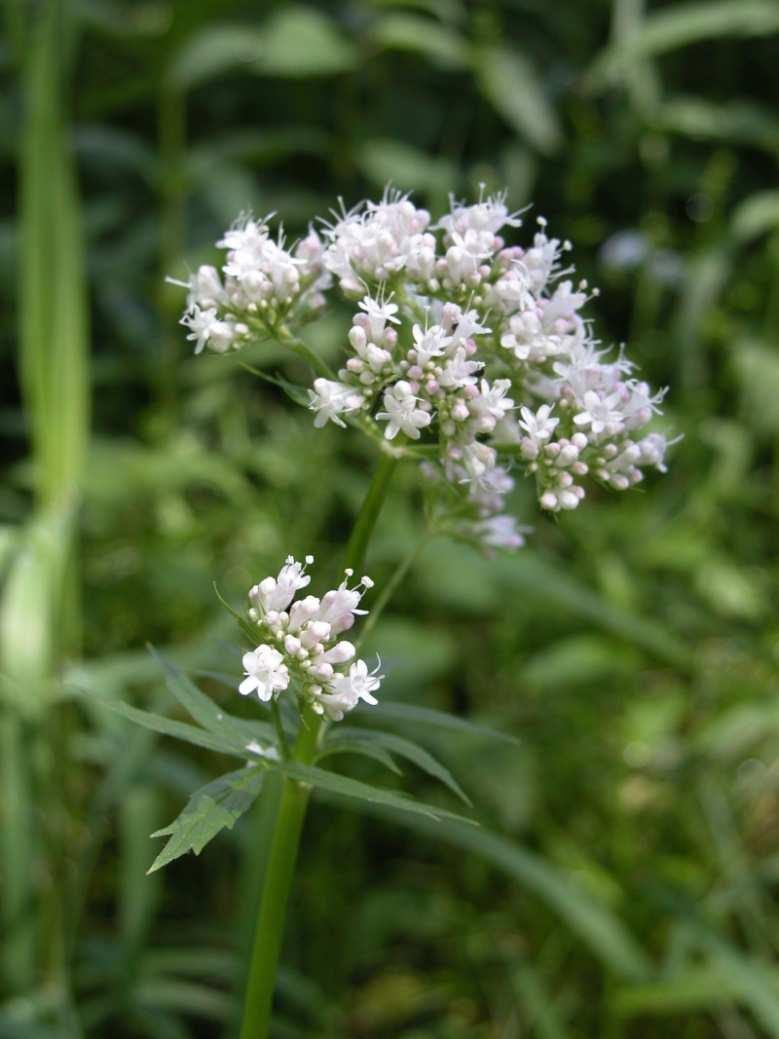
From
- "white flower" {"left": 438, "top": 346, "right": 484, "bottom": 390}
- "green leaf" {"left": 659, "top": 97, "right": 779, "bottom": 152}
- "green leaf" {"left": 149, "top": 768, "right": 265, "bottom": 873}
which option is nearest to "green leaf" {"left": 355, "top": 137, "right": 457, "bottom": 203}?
"green leaf" {"left": 659, "top": 97, "right": 779, "bottom": 152}

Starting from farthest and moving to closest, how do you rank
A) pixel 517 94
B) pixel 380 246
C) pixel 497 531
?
pixel 517 94, pixel 497 531, pixel 380 246

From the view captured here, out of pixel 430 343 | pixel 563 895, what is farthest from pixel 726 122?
pixel 430 343

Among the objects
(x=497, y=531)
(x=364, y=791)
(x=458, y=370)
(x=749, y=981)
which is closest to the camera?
(x=364, y=791)

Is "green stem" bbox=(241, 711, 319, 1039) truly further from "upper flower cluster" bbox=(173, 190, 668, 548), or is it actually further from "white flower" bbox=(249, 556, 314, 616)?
"upper flower cluster" bbox=(173, 190, 668, 548)

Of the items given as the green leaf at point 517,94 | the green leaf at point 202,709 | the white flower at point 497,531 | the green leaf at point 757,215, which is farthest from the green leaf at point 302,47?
the green leaf at point 202,709

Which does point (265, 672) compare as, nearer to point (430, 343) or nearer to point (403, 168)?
point (430, 343)

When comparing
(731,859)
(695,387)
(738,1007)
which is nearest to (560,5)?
(695,387)
